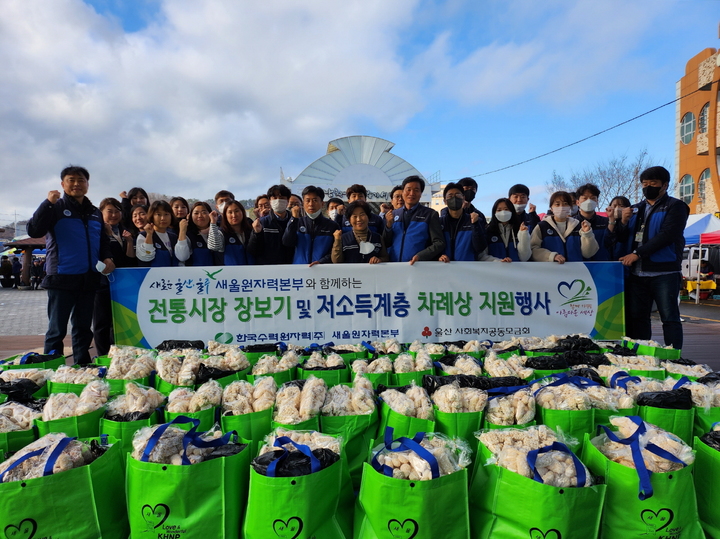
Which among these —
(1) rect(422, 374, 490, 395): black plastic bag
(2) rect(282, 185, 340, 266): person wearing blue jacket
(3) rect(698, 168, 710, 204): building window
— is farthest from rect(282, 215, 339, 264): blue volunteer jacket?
(3) rect(698, 168, 710, 204): building window

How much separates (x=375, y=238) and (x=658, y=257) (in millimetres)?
3116

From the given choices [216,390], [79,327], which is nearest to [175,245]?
[79,327]

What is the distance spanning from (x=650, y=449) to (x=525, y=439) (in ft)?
1.56

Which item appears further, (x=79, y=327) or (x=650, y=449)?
(x=79, y=327)

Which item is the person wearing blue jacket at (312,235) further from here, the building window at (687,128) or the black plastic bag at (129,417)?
the building window at (687,128)

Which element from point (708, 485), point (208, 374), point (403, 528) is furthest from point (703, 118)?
point (403, 528)

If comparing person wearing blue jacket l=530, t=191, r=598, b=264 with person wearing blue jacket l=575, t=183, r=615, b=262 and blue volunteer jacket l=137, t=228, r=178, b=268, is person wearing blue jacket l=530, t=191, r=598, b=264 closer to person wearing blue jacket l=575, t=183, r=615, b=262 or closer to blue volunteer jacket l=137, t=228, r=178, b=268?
person wearing blue jacket l=575, t=183, r=615, b=262

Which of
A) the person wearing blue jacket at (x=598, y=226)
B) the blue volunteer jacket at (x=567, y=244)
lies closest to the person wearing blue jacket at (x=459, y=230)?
the blue volunteer jacket at (x=567, y=244)

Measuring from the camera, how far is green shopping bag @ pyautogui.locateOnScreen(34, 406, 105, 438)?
207 centimetres

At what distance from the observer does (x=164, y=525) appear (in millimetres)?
1671

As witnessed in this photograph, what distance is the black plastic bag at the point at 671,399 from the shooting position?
220cm

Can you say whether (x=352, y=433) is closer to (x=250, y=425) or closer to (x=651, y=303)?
(x=250, y=425)

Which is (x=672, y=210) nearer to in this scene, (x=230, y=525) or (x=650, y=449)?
(x=650, y=449)

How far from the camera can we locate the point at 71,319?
4098 millimetres
